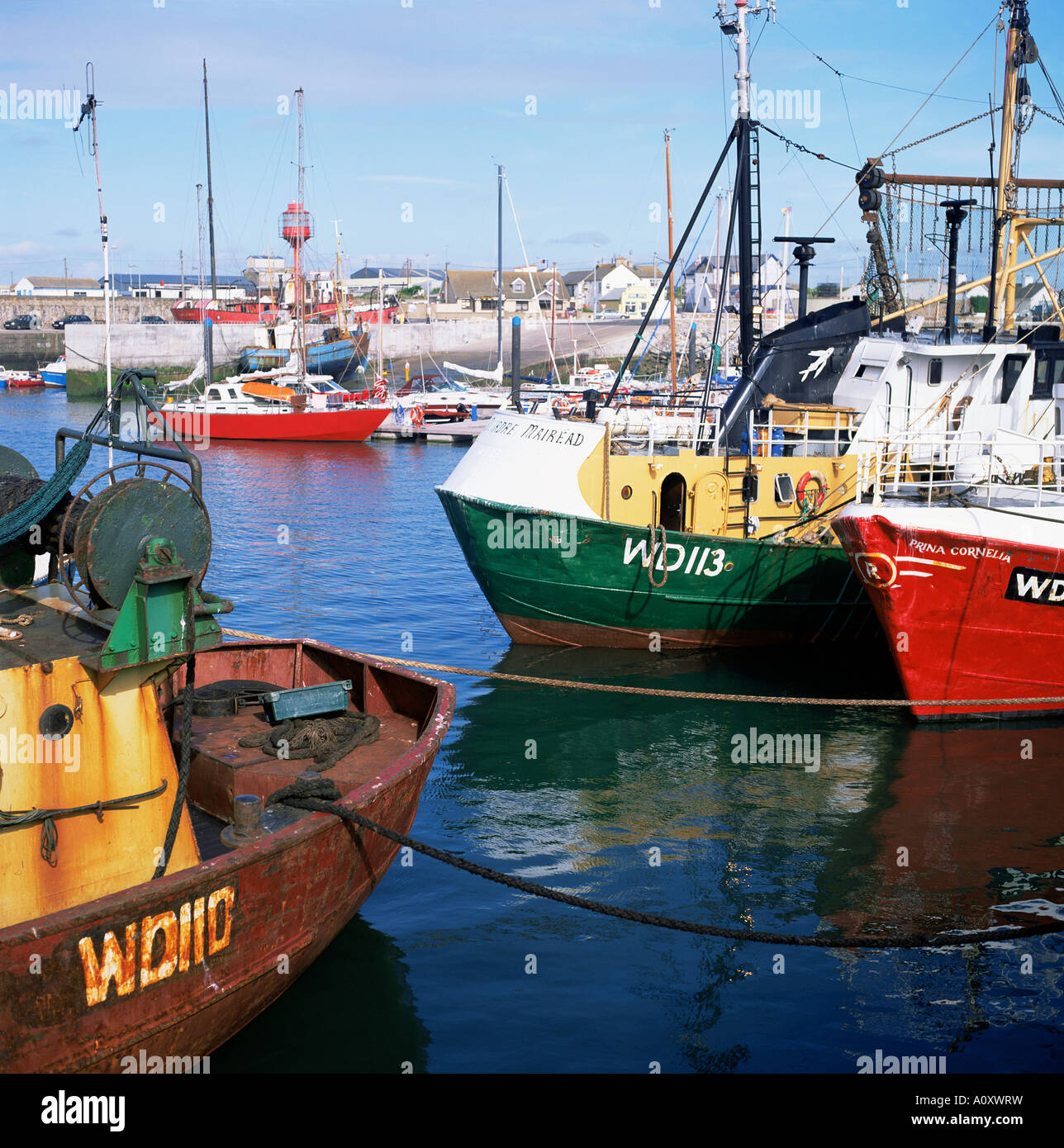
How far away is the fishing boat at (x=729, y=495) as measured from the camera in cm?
1720

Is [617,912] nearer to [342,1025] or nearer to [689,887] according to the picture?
[342,1025]

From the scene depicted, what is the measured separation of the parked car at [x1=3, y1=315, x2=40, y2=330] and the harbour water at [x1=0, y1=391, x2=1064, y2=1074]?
89.3 meters

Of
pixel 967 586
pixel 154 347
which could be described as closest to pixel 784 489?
pixel 967 586

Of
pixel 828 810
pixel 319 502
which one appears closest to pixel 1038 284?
pixel 828 810

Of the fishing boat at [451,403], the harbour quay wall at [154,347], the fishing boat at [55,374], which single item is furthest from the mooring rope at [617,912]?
the fishing boat at [55,374]

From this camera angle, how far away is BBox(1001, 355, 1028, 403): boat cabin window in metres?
17.9

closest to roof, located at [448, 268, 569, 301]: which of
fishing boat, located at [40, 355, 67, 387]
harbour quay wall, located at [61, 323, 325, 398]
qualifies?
harbour quay wall, located at [61, 323, 325, 398]

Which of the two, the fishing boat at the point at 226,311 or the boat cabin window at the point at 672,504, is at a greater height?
the fishing boat at the point at 226,311

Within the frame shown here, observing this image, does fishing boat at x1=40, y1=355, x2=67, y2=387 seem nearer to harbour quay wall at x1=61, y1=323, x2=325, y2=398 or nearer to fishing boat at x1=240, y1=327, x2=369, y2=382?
harbour quay wall at x1=61, y1=323, x2=325, y2=398

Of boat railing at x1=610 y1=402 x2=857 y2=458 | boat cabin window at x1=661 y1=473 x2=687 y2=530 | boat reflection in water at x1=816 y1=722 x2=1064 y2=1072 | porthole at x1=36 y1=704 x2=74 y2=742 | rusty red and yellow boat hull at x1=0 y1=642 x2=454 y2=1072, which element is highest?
boat railing at x1=610 y1=402 x2=857 y2=458

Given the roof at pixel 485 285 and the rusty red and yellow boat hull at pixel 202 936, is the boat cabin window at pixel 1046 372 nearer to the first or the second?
the rusty red and yellow boat hull at pixel 202 936

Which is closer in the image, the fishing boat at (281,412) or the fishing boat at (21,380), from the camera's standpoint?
the fishing boat at (281,412)

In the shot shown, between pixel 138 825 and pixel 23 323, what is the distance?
4026 inches

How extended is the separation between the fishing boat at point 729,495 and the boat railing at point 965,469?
61cm
